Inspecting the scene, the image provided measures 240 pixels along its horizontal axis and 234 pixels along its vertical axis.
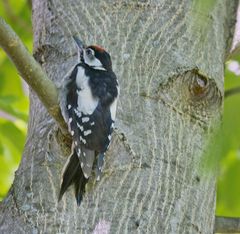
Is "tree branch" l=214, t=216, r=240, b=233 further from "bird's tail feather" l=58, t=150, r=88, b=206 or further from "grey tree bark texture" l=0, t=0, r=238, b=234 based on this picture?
"bird's tail feather" l=58, t=150, r=88, b=206

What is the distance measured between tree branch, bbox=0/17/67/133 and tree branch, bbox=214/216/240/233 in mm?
805

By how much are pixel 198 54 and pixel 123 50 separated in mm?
318

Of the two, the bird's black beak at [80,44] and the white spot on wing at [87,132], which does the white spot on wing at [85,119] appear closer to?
the white spot on wing at [87,132]

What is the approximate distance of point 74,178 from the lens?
2.31 metres

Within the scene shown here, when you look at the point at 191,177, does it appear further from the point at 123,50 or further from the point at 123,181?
the point at 123,50

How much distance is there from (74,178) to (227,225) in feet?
2.27

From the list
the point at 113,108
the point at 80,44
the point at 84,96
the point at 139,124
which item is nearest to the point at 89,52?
the point at 80,44

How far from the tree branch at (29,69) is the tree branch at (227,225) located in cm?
81

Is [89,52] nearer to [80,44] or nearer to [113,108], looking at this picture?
[80,44]

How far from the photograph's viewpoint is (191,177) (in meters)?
2.41

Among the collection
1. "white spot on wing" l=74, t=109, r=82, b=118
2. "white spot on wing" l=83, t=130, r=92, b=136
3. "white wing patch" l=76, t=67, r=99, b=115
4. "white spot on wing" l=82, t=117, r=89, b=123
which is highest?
"white wing patch" l=76, t=67, r=99, b=115

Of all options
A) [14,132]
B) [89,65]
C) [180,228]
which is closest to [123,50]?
[89,65]

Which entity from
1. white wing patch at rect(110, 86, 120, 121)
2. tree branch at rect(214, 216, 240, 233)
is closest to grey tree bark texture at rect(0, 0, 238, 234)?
white wing patch at rect(110, 86, 120, 121)

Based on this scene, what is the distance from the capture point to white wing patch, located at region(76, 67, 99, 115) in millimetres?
2543
